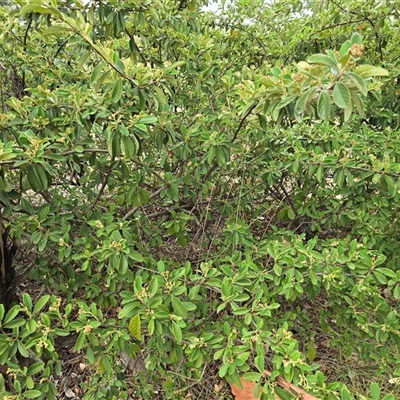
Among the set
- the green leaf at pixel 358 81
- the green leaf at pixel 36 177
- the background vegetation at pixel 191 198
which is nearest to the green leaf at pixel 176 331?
the background vegetation at pixel 191 198

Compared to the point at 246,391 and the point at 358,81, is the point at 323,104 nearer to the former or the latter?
the point at 358,81

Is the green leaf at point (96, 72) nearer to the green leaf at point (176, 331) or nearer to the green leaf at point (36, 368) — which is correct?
the green leaf at point (176, 331)

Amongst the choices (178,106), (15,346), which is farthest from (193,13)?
(15,346)

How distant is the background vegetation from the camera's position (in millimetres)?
1216

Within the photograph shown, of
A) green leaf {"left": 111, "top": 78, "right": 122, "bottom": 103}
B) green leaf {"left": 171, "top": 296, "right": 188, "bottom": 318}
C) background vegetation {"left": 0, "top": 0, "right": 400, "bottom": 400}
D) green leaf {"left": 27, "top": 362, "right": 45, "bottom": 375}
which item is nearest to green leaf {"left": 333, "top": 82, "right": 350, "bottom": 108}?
background vegetation {"left": 0, "top": 0, "right": 400, "bottom": 400}

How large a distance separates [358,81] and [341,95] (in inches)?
1.9

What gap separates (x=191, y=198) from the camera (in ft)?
6.47

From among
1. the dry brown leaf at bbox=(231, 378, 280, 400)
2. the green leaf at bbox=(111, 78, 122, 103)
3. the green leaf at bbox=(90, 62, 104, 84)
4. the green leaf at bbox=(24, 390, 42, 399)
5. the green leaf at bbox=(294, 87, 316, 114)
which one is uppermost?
the green leaf at bbox=(294, 87, 316, 114)

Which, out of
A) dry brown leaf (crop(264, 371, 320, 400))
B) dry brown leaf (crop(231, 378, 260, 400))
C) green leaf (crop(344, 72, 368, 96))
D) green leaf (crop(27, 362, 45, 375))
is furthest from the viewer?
dry brown leaf (crop(231, 378, 260, 400))

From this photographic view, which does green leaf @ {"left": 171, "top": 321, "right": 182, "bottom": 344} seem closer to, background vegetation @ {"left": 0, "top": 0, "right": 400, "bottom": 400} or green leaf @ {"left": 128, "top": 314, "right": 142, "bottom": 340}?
background vegetation @ {"left": 0, "top": 0, "right": 400, "bottom": 400}

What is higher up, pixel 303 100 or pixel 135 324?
pixel 303 100

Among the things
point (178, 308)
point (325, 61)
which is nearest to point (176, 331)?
point (178, 308)

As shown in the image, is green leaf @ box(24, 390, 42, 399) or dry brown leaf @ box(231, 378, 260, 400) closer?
green leaf @ box(24, 390, 42, 399)

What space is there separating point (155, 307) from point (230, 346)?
0.30 meters
